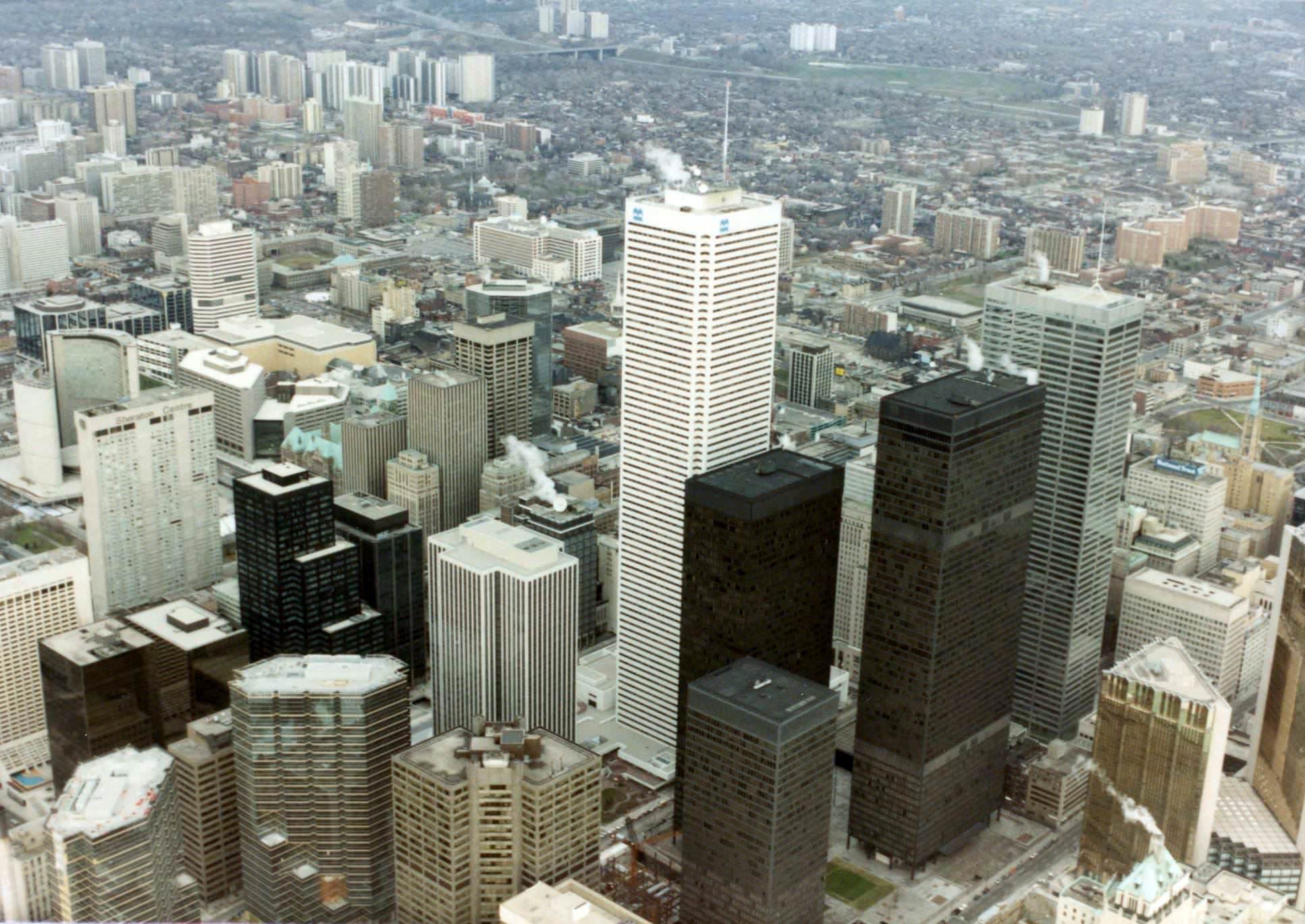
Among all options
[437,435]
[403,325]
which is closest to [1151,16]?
[403,325]

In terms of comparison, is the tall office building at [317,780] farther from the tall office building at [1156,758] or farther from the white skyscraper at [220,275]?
the white skyscraper at [220,275]

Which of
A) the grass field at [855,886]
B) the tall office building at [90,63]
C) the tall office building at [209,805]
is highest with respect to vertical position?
the tall office building at [90,63]

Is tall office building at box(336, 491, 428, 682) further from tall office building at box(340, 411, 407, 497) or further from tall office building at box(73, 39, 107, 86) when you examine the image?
tall office building at box(73, 39, 107, 86)

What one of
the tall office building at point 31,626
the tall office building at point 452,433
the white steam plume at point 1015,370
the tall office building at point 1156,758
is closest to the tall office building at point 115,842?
the tall office building at point 31,626

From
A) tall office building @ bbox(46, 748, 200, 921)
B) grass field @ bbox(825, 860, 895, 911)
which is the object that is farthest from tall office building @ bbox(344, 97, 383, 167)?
tall office building @ bbox(46, 748, 200, 921)

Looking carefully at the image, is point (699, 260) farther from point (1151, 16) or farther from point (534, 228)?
point (1151, 16)

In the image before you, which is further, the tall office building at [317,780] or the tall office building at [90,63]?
the tall office building at [90,63]
